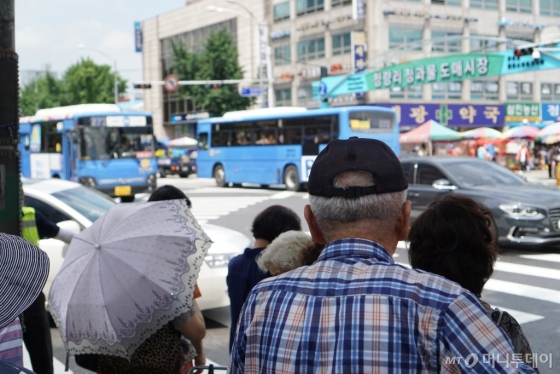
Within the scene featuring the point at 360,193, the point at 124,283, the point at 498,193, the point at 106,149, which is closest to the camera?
the point at 360,193

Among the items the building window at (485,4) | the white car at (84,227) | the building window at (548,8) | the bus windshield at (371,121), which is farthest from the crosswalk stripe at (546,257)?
the building window at (548,8)

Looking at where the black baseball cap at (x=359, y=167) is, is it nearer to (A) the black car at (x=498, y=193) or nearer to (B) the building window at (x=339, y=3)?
(A) the black car at (x=498, y=193)

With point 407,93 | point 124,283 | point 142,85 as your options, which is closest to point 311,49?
point 407,93

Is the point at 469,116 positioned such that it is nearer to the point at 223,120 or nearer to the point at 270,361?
the point at 223,120

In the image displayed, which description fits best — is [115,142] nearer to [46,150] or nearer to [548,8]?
[46,150]

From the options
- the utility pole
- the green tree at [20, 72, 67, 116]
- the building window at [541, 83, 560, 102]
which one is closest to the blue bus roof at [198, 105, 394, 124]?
the utility pole

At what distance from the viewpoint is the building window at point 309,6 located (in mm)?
51844

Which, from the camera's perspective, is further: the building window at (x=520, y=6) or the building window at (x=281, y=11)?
the building window at (x=281, y=11)

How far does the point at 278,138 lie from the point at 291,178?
1.89 meters

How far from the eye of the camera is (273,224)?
165 inches

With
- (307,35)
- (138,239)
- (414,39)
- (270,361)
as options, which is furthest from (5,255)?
(307,35)

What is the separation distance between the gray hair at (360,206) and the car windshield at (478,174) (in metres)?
10.7

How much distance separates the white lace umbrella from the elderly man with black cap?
145cm

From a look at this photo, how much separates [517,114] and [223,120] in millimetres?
28045
